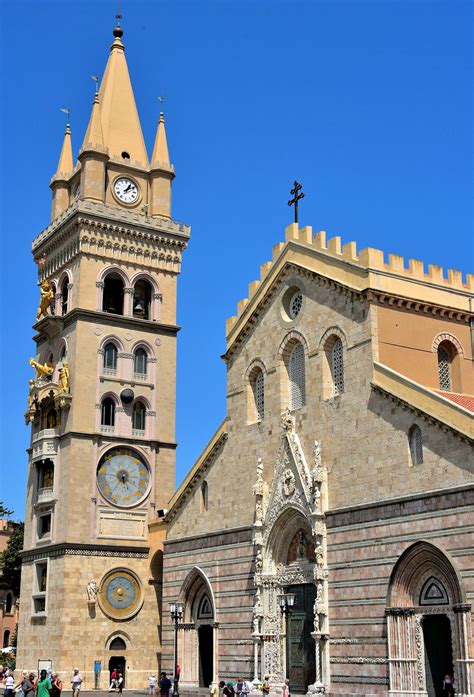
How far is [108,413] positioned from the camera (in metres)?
48.3

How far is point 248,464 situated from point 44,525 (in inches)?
599

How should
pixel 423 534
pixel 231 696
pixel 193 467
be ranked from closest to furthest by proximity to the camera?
pixel 231 696 → pixel 423 534 → pixel 193 467

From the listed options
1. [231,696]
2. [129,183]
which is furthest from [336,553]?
[129,183]

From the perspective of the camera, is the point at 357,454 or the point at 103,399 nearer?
the point at 357,454

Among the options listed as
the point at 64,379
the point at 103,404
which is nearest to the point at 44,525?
the point at 103,404

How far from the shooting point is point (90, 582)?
4500 cm

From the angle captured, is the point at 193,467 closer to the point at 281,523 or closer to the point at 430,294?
the point at 281,523

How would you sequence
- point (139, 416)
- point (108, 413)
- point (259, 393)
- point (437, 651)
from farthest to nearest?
point (139, 416), point (108, 413), point (259, 393), point (437, 651)

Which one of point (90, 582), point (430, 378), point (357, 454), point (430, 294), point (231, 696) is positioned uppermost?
point (430, 294)

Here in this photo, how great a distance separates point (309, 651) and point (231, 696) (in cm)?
1050

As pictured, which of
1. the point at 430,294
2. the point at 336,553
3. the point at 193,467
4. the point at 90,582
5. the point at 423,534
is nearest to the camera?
the point at 423,534

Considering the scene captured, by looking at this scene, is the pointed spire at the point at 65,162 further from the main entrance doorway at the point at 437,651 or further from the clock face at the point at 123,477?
the main entrance doorway at the point at 437,651

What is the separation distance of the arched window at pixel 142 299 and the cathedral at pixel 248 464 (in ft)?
0.38

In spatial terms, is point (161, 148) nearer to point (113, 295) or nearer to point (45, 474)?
point (113, 295)
